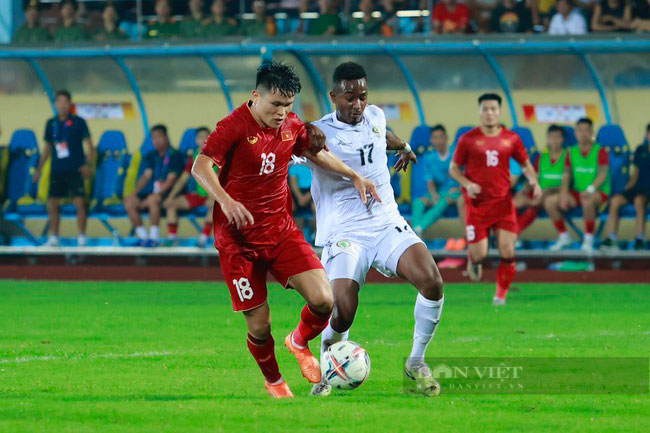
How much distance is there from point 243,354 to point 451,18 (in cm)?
969

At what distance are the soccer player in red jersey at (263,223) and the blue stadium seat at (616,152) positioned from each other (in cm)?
1039

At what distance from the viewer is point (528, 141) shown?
57.2ft

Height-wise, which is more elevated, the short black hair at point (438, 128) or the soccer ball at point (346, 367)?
the soccer ball at point (346, 367)

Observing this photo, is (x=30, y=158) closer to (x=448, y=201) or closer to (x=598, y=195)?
(x=448, y=201)

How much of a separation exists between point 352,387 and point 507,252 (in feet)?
19.9

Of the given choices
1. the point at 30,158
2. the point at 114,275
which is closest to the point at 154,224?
the point at 114,275

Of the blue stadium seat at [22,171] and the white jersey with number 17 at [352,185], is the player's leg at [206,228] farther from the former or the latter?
A: the white jersey with number 17 at [352,185]

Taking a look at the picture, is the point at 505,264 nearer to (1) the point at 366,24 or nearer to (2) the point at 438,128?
(2) the point at 438,128

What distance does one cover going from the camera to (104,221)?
1873cm

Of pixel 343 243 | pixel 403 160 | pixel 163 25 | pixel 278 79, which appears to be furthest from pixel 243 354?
pixel 163 25

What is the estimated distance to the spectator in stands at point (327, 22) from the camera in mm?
18438

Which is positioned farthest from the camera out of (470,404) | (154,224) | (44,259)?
(44,259)

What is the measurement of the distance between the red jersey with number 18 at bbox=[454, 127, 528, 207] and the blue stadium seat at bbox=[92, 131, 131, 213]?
6530mm

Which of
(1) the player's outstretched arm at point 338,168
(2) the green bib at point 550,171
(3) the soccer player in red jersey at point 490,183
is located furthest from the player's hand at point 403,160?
(2) the green bib at point 550,171
